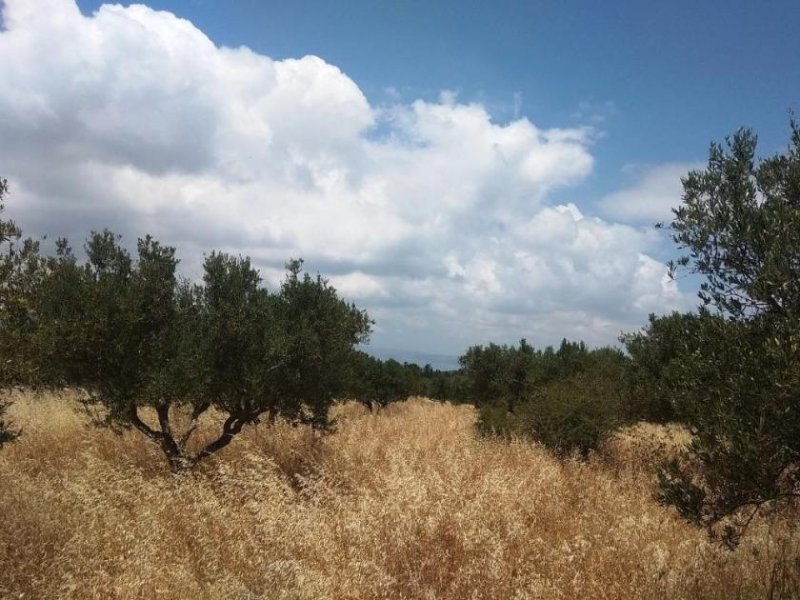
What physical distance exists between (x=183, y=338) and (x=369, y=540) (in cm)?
603

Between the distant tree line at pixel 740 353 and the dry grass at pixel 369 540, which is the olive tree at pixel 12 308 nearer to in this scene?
the dry grass at pixel 369 540

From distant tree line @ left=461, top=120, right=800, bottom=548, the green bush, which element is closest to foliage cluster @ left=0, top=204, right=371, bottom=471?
the green bush

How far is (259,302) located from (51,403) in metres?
9.93

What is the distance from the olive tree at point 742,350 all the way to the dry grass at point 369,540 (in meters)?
1.82

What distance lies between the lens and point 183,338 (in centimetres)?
1110

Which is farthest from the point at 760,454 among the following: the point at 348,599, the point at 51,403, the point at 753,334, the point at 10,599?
the point at 51,403

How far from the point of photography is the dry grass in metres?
6.32

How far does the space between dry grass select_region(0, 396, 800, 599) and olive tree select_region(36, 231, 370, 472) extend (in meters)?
1.73

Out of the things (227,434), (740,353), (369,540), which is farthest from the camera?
(227,434)

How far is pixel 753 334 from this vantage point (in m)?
5.06

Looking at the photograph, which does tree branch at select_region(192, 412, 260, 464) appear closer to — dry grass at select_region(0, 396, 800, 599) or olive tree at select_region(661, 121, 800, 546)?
dry grass at select_region(0, 396, 800, 599)

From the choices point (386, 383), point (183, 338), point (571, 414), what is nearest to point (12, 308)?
point (183, 338)

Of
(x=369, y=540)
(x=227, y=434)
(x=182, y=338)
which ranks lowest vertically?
(x=369, y=540)

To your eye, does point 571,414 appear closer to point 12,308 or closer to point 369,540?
point 369,540
